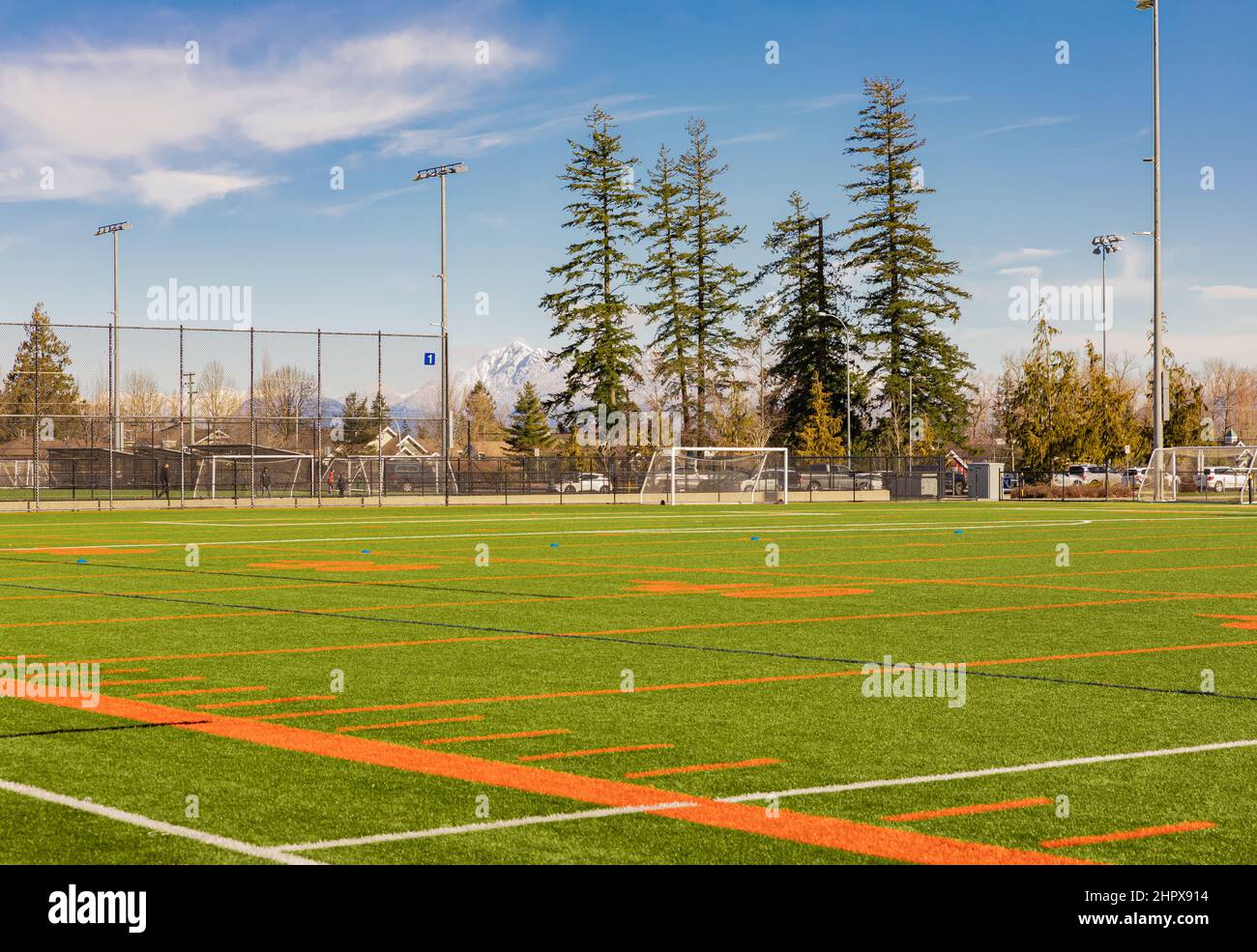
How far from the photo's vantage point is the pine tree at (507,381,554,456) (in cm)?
14000

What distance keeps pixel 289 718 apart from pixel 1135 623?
8875mm

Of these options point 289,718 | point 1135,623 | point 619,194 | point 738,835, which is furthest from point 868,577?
point 619,194

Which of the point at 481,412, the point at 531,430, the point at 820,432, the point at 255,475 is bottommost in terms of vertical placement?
the point at 255,475

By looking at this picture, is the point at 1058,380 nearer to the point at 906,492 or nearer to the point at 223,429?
the point at 906,492

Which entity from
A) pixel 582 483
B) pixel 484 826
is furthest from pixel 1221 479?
pixel 484 826

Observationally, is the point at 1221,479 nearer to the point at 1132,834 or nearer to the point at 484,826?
the point at 1132,834

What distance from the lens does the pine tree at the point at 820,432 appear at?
8875 cm

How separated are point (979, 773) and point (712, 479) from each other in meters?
54.9

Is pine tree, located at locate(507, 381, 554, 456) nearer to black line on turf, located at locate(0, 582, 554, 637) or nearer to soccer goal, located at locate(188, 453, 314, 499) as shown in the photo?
soccer goal, located at locate(188, 453, 314, 499)

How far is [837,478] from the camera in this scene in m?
70.4

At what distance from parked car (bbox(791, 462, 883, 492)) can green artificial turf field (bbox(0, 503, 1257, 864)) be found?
4845 cm

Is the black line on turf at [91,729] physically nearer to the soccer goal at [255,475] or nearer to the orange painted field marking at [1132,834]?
the orange painted field marking at [1132,834]

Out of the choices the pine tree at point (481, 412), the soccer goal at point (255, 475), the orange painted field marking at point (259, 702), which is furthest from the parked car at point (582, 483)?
the pine tree at point (481, 412)

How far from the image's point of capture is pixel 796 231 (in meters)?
102
